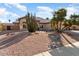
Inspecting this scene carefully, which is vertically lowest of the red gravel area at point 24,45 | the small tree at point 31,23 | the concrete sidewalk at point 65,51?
the concrete sidewalk at point 65,51

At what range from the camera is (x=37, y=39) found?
5.11 m

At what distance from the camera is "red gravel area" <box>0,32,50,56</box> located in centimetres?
464

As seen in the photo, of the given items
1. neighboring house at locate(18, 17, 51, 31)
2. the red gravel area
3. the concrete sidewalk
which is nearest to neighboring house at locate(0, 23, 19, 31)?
neighboring house at locate(18, 17, 51, 31)

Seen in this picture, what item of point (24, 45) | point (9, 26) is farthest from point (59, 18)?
point (9, 26)

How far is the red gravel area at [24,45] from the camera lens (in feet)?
15.2

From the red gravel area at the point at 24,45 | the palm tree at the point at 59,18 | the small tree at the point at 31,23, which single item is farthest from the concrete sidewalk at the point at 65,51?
the small tree at the point at 31,23

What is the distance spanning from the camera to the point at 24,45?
190 inches

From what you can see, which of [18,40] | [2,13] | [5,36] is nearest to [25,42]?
[18,40]

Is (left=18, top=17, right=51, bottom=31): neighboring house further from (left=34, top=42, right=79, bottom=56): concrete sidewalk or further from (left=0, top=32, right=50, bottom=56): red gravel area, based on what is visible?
(left=34, top=42, right=79, bottom=56): concrete sidewalk

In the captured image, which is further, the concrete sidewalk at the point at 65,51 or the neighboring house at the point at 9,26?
the concrete sidewalk at the point at 65,51

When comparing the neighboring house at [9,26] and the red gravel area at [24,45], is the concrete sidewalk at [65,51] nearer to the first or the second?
the red gravel area at [24,45]

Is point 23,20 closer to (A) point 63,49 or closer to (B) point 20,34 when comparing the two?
Result: (B) point 20,34

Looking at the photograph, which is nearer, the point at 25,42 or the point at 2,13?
the point at 2,13

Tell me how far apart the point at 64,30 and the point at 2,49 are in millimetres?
1432
